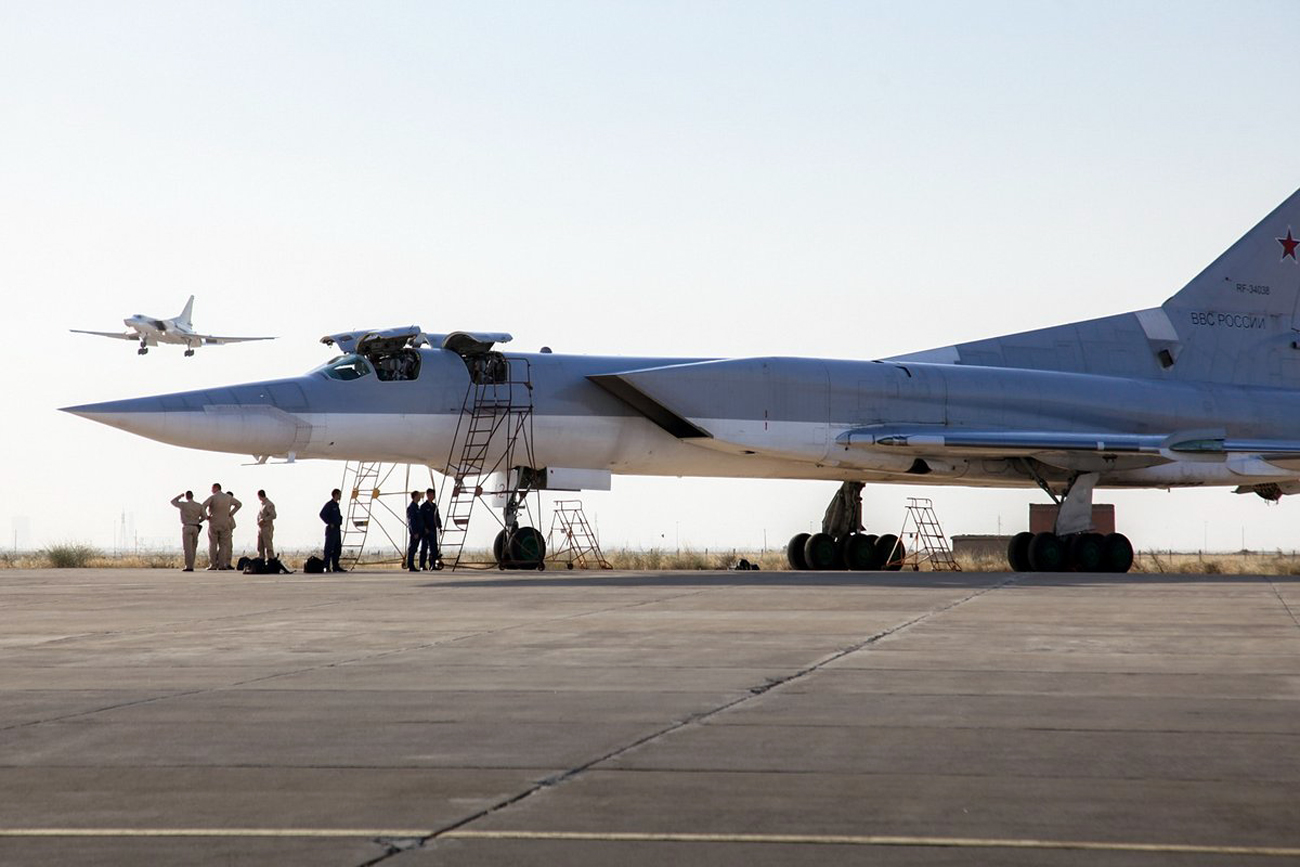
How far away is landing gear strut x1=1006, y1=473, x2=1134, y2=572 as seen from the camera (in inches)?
914

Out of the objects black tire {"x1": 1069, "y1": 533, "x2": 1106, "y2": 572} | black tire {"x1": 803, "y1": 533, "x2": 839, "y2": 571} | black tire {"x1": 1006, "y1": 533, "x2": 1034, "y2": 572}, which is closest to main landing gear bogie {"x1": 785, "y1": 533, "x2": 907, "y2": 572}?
black tire {"x1": 803, "y1": 533, "x2": 839, "y2": 571}

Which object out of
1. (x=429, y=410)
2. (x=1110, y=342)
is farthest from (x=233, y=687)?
(x=1110, y=342)

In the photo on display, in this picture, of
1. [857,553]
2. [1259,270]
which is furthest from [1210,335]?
[857,553]

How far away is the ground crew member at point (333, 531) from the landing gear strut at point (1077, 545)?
10406 mm

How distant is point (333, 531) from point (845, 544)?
889 centimetres

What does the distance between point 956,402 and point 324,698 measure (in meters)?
19.0

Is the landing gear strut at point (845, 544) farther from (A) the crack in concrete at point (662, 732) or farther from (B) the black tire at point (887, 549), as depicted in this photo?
(A) the crack in concrete at point (662, 732)

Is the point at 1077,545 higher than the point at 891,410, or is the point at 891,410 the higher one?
the point at 891,410

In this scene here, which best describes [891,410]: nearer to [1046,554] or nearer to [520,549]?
[1046,554]

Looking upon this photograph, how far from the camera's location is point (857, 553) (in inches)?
1045

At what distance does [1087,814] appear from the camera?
436 cm

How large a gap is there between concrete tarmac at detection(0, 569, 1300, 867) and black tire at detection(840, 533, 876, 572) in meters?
15.3

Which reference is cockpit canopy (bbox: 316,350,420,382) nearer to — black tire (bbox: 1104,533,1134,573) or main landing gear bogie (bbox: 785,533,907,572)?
main landing gear bogie (bbox: 785,533,907,572)

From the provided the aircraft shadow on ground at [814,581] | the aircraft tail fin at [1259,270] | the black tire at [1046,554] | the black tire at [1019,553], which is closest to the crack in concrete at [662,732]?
the aircraft shadow on ground at [814,581]
